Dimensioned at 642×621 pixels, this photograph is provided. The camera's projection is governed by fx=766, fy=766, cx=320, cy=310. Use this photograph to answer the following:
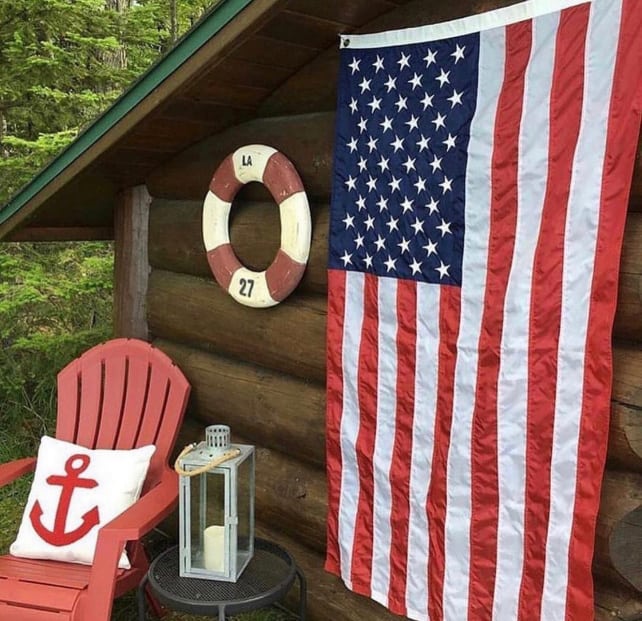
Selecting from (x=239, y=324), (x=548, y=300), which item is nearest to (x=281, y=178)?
(x=239, y=324)

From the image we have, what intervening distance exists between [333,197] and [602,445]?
1.23 meters

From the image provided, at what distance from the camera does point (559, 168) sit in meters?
2.06

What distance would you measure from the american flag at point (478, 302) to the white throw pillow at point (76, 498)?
31.9 inches

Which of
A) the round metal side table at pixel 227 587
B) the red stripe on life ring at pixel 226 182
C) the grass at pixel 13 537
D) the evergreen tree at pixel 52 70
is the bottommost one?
the grass at pixel 13 537

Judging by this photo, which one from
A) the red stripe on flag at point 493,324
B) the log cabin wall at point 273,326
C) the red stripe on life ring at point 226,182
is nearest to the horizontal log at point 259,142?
the log cabin wall at point 273,326

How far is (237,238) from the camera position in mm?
3197

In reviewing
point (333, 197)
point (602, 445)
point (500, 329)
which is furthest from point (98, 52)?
point (602, 445)

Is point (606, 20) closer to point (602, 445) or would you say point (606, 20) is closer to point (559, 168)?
point (559, 168)

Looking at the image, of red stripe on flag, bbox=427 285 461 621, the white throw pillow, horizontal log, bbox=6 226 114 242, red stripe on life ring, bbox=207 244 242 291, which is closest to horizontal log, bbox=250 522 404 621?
red stripe on flag, bbox=427 285 461 621

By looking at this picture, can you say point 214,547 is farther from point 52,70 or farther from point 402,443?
point 52,70

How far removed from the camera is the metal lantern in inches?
98.3

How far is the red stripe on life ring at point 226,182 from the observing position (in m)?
3.09

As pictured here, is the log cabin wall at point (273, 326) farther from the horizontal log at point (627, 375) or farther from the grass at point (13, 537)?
the horizontal log at point (627, 375)

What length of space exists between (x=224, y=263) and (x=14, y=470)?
119 centimetres
